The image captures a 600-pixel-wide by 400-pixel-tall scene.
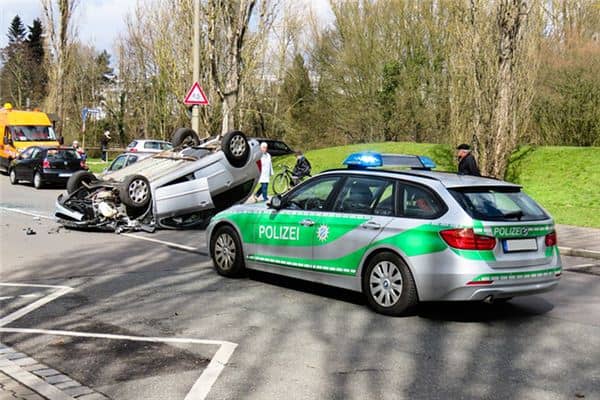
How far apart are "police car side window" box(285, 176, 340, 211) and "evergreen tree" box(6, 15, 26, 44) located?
306 feet

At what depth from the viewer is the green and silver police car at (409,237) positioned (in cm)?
682

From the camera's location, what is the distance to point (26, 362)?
547cm

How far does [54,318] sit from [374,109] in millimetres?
28493

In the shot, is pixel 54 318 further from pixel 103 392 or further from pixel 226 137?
pixel 226 137

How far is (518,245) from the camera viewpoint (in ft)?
23.0

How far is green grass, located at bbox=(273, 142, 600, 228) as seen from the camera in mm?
18755

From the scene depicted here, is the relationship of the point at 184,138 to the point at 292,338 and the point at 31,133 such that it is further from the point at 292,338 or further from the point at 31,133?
the point at 31,133

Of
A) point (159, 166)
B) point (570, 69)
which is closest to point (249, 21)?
point (570, 69)

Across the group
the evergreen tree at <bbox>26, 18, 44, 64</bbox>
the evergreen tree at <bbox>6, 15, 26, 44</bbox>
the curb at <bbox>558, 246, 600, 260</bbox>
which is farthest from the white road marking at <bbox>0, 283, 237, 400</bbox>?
the evergreen tree at <bbox>6, 15, 26, 44</bbox>

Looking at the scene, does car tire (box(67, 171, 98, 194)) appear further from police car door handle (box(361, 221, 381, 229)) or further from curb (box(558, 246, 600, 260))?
curb (box(558, 246, 600, 260))

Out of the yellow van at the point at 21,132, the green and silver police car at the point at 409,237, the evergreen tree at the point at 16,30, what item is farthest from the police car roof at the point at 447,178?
the evergreen tree at the point at 16,30

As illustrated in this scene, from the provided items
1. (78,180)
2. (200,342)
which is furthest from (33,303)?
(78,180)

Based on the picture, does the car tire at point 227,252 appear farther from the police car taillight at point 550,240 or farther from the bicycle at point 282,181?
the bicycle at point 282,181

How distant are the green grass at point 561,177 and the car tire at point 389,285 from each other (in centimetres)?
1072
